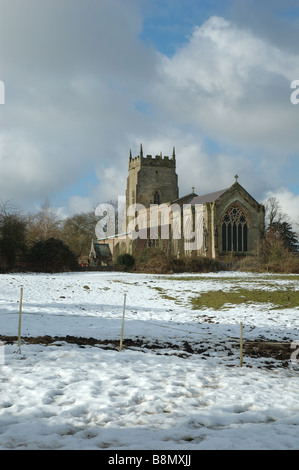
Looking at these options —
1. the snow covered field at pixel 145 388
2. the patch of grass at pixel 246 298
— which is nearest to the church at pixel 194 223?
the patch of grass at pixel 246 298

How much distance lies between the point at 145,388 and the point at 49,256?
27300mm

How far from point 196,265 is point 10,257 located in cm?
1576

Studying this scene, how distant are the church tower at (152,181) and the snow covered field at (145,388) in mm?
55703

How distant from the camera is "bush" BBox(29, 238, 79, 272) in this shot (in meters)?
32.7

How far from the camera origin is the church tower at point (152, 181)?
68.9 metres

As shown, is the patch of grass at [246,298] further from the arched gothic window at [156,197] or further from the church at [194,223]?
the arched gothic window at [156,197]

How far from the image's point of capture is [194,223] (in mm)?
49906

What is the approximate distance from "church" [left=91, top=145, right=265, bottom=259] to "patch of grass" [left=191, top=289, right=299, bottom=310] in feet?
67.1

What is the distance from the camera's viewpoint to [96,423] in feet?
17.4

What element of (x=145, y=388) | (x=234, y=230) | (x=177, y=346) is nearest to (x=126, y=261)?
(x=234, y=230)

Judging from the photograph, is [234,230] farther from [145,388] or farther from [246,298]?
[145,388]

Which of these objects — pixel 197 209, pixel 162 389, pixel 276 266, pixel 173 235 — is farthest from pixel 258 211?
pixel 162 389

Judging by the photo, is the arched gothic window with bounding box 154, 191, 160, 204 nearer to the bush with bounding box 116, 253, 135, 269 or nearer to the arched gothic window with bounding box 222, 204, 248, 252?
the arched gothic window with bounding box 222, 204, 248, 252

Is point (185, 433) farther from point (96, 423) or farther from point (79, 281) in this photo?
point (79, 281)
